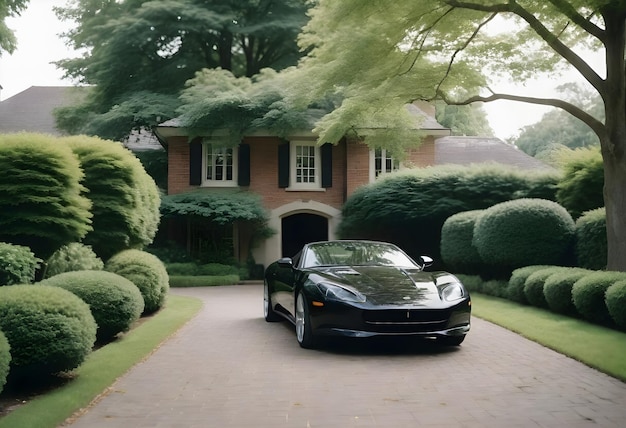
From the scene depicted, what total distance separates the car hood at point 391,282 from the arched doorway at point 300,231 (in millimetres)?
19799

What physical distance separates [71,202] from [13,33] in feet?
65.1

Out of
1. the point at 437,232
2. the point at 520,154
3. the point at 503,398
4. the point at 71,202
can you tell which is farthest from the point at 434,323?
the point at 520,154

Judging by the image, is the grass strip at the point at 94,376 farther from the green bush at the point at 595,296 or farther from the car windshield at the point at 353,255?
the green bush at the point at 595,296

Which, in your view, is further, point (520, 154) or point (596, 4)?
point (520, 154)

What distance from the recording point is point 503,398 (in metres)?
5.45

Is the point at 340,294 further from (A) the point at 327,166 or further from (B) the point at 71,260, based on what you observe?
(A) the point at 327,166

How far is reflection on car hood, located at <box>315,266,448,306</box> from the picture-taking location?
7.56 m

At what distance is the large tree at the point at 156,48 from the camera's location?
2675cm

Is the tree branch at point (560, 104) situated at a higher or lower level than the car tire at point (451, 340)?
higher

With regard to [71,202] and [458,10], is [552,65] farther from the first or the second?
[71,202]

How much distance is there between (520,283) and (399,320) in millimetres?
6873

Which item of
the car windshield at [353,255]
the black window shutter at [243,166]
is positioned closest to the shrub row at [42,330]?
the car windshield at [353,255]

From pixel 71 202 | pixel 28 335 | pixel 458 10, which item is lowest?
pixel 28 335

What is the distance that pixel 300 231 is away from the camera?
1131 inches
